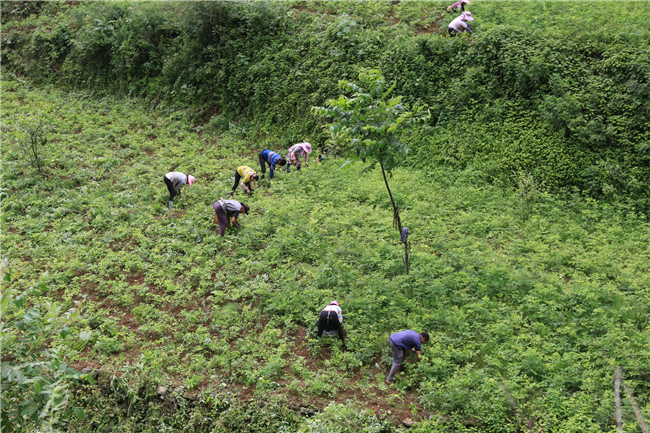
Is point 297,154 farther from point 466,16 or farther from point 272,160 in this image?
point 466,16

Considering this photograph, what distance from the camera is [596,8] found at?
13.9 meters

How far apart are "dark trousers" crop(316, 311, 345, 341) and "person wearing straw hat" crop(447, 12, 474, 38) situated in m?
10.6

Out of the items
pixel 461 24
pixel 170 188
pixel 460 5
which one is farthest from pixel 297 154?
pixel 460 5

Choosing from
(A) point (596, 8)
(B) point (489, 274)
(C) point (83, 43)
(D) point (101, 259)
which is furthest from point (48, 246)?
(A) point (596, 8)

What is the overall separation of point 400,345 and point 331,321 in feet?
3.99

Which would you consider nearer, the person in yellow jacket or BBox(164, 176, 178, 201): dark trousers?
BBox(164, 176, 178, 201): dark trousers

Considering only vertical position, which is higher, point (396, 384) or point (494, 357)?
point (494, 357)

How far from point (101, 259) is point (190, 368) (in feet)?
13.6

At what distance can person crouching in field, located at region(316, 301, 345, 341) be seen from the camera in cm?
742

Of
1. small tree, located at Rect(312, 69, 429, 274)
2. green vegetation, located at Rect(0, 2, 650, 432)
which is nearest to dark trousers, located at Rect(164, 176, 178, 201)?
green vegetation, located at Rect(0, 2, 650, 432)

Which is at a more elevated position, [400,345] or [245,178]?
[245,178]

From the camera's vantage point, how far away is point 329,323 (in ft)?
24.6

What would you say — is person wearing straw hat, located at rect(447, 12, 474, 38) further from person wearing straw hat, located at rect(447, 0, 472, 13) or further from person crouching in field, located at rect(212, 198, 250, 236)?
person crouching in field, located at rect(212, 198, 250, 236)

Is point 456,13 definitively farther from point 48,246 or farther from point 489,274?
point 48,246
